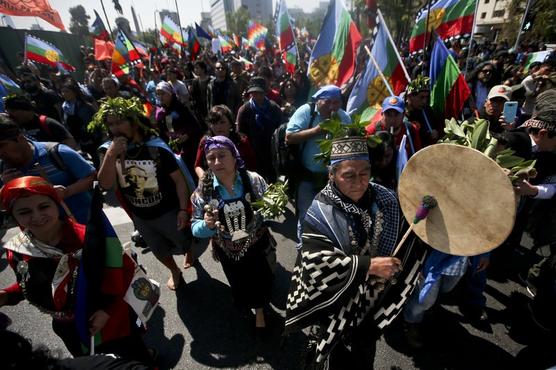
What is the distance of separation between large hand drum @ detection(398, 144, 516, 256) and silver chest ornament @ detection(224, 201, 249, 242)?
53.8 inches

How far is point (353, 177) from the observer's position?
5.36 ft

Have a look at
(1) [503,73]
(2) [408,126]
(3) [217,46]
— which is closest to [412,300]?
(2) [408,126]

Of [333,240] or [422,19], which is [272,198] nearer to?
[333,240]

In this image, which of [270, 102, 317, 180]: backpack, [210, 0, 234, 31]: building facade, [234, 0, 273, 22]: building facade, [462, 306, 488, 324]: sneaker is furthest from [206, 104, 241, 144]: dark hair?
[234, 0, 273, 22]: building facade

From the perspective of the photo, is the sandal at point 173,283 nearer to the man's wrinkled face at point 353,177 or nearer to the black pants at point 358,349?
the black pants at point 358,349

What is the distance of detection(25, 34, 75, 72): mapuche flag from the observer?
334 inches

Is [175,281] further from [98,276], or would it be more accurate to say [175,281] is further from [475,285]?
[475,285]

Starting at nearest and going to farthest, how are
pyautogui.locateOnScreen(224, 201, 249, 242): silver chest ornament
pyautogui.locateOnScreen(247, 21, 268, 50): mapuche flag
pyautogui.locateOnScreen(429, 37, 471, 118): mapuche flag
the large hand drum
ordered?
1. the large hand drum
2. pyautogui.locateOnScreen(224, 201, 249, 242): silver chest ornament
3. pyautogui.locateOnScreen(429, 37, 471, 118): mapuche flag
4. pyautogui.locateOnScreen(247, 21, 268, 50): mapuche flag

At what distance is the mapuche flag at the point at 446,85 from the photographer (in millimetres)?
3459

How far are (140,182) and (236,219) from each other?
3.73 ft

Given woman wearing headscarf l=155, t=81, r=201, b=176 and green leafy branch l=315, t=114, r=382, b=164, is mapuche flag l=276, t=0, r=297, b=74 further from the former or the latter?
green leafy branch l=315, t=114, r=382, b=164

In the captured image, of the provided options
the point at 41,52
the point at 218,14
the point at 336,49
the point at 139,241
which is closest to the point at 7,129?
the point at 139,241

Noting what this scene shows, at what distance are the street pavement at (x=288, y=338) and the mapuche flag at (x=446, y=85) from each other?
2.13 metres

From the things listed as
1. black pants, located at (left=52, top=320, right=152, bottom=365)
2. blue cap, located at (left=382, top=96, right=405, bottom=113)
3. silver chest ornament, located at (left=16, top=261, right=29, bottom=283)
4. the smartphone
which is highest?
blue cap, located at (left=382, top=96, right=405, bottom=113)
